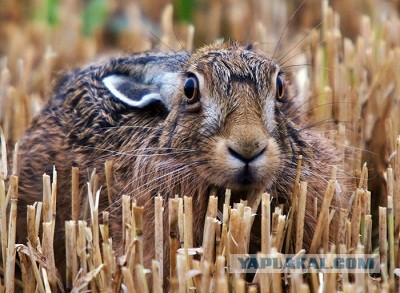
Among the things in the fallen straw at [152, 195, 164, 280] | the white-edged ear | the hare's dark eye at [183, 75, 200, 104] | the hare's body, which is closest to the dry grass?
the fallen straw at [152, 195, 164, 280]

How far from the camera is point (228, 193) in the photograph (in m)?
3.84

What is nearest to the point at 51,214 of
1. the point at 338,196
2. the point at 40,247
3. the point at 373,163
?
the point at 40,247

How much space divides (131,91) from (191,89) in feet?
2.01

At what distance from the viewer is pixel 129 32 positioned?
764 centimetres

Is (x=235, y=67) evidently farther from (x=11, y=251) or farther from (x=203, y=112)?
(x=11, y=251)

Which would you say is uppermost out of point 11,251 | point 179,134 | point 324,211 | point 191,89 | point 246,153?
point 191,89

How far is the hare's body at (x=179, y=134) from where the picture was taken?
3922mm

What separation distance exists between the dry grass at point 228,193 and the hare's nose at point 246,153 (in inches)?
6.0

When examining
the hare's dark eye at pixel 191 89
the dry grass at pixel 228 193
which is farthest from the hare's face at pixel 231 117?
the dry grass at pixel 228 193

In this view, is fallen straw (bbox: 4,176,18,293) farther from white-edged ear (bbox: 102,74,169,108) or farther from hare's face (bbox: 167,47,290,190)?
white-edged ear (bbox: 102,74,169,108)

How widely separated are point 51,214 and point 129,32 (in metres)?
3.74

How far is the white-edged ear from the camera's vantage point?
15.0ft

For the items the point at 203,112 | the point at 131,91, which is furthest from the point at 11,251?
the point at 131,91

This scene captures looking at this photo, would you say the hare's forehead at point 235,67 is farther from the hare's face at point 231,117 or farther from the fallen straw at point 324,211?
the fallen straw at point 324,211
